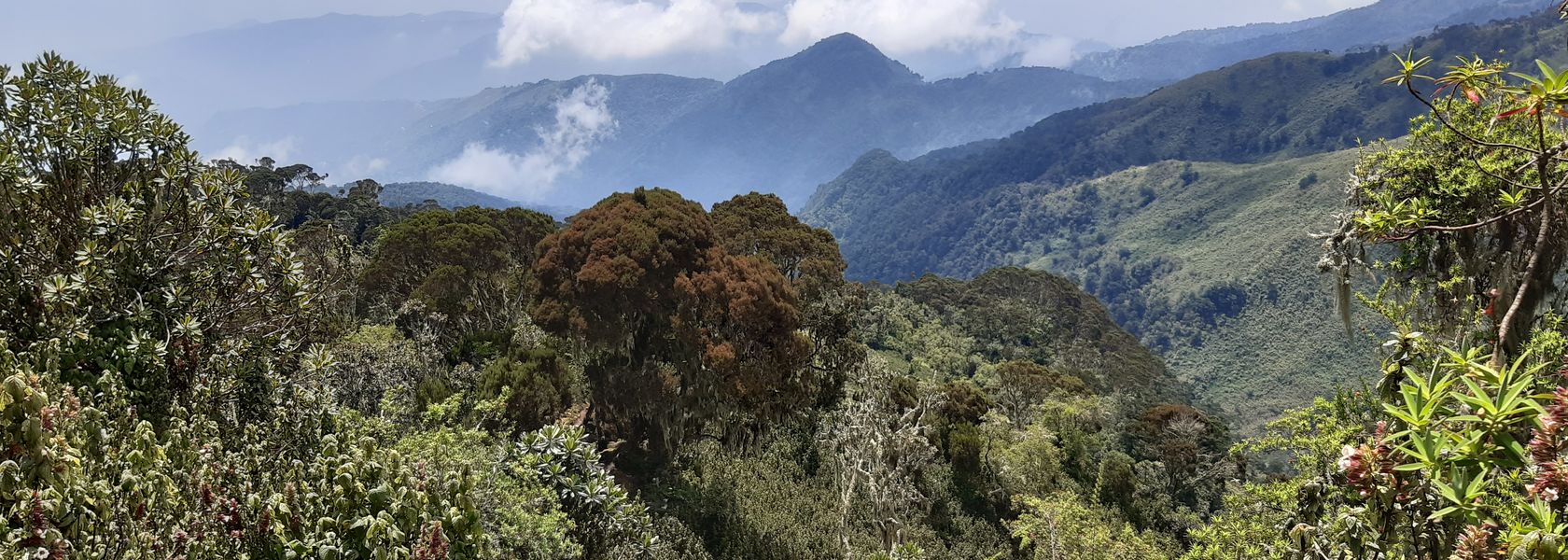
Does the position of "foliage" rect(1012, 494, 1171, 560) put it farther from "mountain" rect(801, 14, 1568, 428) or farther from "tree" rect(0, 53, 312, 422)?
"mountain" rect(801, 14, 1568, 428)

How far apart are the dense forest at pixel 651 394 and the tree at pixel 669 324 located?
79mm

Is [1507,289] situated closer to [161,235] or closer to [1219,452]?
[161,235]

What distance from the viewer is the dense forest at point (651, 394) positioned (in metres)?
2.57

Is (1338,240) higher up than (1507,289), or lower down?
higher up

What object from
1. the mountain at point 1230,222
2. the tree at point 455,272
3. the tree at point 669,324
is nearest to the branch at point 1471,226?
the tree at point 669,324

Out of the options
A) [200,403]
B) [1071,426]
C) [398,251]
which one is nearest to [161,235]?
[200,403]

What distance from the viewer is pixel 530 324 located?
18422 millimetres

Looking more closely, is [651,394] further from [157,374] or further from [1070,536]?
[157,374]

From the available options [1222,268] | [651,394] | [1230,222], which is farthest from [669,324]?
[1230,222]

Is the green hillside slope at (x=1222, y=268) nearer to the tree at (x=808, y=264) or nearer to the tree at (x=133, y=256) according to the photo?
the tree at (x=808, y=264)

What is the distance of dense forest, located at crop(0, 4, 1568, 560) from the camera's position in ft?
8.43

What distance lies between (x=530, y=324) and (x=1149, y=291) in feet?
367

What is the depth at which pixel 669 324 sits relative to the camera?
49.7 feet

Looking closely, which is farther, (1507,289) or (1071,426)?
(1071,426)
